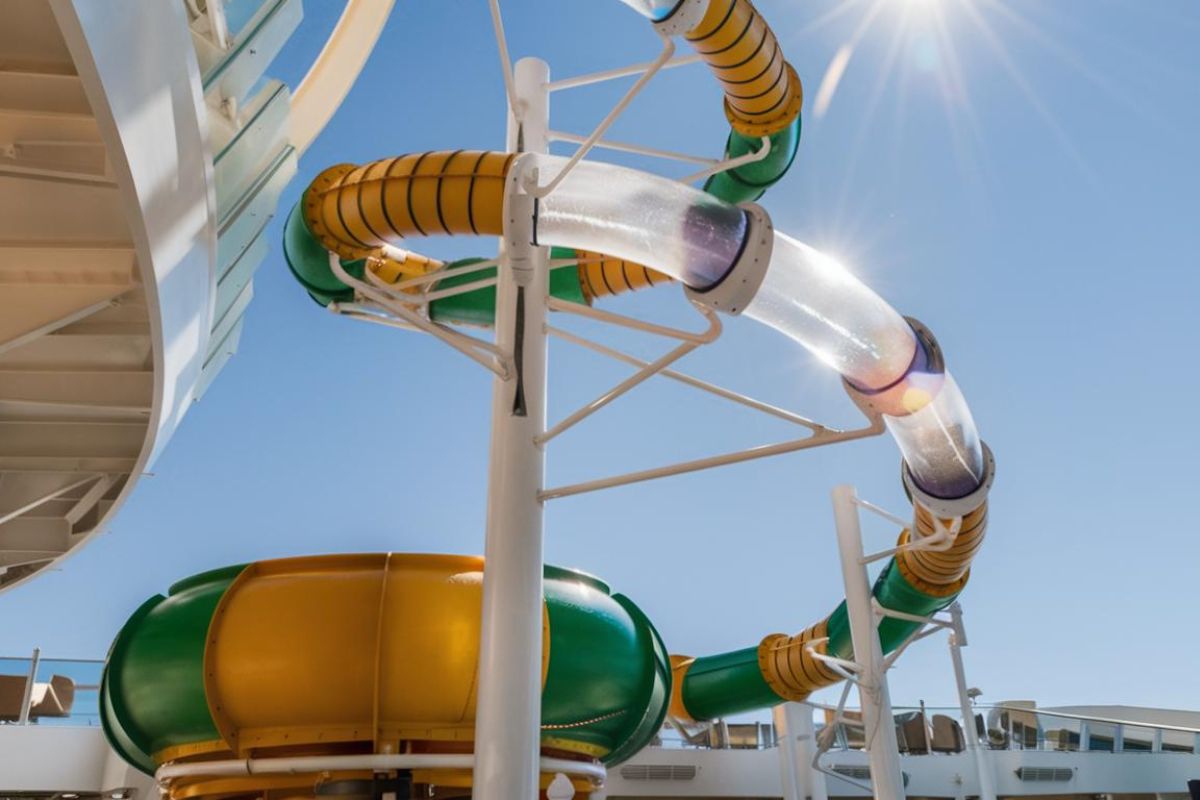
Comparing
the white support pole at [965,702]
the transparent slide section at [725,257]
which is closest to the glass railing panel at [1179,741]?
the white support pole at [965,702]

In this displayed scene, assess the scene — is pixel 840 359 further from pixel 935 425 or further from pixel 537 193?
pixel 537 193

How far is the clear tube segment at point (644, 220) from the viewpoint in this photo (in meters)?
4.32

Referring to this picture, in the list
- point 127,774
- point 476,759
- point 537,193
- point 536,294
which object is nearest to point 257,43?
point 536,294

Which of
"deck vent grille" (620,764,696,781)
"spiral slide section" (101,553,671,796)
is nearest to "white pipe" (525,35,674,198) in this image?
"spiral slide section" (101,553,671,796)

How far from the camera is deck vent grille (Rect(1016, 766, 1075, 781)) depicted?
1708cm

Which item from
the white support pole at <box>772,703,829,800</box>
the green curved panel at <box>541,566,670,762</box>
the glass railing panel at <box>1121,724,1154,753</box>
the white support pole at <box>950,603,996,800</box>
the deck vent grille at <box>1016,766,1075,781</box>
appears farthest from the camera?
the glass railing panel at <box>1121,724,1154,753</box>

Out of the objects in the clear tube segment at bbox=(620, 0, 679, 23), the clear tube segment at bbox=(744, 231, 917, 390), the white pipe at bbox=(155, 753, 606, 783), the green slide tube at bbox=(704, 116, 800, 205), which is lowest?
the white pipe at bbox=(155, 753, 606, 783)

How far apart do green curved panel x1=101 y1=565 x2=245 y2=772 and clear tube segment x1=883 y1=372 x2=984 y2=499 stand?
4029 millimetres

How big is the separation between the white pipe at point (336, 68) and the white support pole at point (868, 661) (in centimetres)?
671

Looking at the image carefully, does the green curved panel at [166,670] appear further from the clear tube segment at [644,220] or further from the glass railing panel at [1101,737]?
the glass railing panel at [1101,737]

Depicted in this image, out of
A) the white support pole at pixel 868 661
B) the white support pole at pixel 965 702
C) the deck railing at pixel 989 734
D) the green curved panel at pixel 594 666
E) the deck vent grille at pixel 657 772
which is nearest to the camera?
the green curved panel at pixel 594 666

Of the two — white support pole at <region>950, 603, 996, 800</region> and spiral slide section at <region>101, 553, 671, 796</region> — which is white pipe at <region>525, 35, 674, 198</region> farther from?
white support pole at <region>950, 603, 996, 800</region>

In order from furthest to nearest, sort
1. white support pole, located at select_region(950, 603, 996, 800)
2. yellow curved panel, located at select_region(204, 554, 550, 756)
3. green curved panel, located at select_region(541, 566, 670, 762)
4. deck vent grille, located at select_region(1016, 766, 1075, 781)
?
1. deck vent grille, located at select_region(1016, 766, 1075, 781)
2. white support pole, located at select_region(950, 603, 996, 800)
3. green curved panel, located at select_region(541, 566, 670, 762)
4. yellow curved panel, located at select_region(204, 554, 550, 756)

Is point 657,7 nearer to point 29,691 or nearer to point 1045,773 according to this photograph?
point 29,691
